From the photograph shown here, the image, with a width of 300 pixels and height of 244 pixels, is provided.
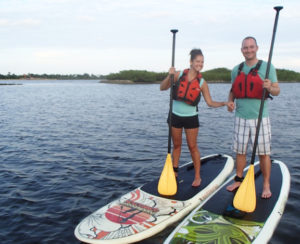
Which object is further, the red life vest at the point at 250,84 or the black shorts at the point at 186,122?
the black shorts at the point at 186,122

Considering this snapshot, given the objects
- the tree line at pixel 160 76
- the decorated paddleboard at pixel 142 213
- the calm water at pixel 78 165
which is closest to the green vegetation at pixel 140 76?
the tree line at pixel 160 76

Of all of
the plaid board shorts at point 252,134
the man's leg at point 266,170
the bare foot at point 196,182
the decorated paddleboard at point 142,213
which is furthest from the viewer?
the bare foot at point 196,182

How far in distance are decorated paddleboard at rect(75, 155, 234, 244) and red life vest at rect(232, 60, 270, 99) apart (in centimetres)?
196

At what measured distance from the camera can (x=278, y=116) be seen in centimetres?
1859

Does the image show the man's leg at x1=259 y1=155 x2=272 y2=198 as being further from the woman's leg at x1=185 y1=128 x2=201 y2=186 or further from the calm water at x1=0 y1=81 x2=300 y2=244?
the woman's leg at x1=185 y1=128 x2=201 y2=186

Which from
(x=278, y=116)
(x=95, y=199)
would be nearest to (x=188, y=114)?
(x=95, y=199)

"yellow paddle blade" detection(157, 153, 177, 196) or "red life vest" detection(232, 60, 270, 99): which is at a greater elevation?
Answer: "red life vest" detection(232, 60, 270, 99)

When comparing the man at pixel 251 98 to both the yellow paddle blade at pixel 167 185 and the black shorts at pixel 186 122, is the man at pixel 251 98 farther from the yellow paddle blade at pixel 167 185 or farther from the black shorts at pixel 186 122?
the yellow paddle blade at pixel 167 185

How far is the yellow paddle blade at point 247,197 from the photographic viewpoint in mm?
4418

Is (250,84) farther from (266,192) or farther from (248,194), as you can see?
(266,192)

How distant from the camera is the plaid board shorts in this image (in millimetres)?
4648

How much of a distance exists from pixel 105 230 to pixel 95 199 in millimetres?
2202

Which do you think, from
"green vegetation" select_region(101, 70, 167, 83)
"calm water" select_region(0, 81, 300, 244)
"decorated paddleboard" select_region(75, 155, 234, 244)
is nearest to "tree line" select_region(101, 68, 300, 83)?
"green vegetation" select_region(101, 70, 167, 83)

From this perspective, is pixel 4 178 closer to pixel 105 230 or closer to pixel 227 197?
pixel 105 230
